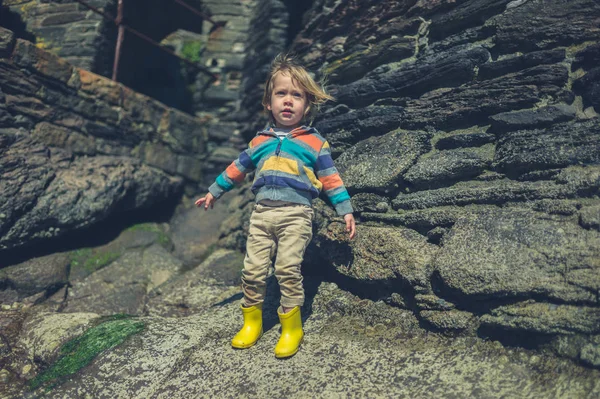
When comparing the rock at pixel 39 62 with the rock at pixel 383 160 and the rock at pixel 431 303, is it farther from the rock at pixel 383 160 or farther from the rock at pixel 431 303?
the rock at pixel 431 303

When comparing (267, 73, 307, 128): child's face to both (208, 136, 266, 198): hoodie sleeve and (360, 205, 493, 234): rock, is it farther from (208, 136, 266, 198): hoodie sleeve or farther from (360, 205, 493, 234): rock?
(360, 205, 493, 234): rock

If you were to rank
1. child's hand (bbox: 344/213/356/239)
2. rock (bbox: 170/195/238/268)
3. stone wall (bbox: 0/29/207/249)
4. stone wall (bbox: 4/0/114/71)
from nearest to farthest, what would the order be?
child's hand (bbox: 344/213/356/239) → stone wall (bbox: 0/29/207/249) → rock (bbox: 170/195/238/268) → stone wall (bbox: 4/0/114/71)

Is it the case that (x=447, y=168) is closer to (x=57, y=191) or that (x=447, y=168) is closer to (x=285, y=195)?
(x=285, y=195)

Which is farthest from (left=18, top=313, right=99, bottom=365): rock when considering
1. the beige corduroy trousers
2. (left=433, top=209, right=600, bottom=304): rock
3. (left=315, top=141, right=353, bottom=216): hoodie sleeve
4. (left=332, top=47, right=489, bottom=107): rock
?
(left=332, top=47, right=489, bottom=107): rock

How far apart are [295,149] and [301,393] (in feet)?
4.67

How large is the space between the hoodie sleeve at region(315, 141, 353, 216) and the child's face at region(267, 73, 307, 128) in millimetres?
285

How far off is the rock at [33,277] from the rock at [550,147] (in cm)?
352

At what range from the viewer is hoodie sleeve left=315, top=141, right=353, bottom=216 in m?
2.97

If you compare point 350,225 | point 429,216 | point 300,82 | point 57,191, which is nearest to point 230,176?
point 300,82

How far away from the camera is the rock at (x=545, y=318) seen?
85.4 inches

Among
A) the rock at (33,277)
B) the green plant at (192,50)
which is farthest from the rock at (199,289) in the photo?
the green plant at (192,50)

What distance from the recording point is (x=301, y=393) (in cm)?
236

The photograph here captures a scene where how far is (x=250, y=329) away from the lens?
2.85m

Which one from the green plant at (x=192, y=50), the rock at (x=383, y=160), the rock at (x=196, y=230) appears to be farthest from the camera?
the green plant at (x=192, y=50)
